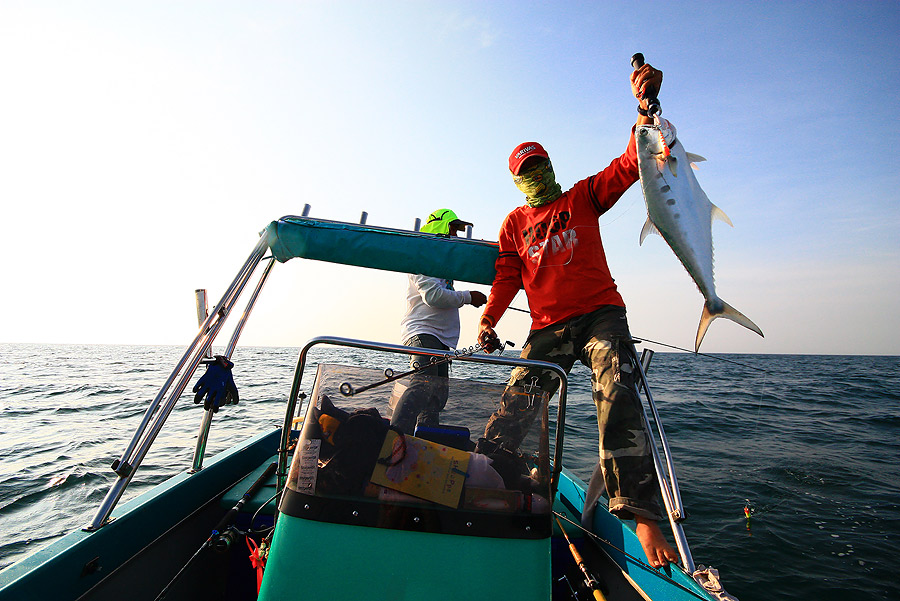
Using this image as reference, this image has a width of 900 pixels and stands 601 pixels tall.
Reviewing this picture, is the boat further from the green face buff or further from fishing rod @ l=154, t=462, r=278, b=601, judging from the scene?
the green face buff

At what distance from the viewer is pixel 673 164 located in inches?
101

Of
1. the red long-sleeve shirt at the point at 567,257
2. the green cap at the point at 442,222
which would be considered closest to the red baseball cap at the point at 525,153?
the red long-sleeve shirt at the point at 567,257

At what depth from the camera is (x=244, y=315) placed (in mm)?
3242

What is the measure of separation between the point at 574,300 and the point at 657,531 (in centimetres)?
130

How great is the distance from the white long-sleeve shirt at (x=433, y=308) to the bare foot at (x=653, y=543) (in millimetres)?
2371

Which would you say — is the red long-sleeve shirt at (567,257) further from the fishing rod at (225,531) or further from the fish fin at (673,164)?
the fishing rod at (225,531)

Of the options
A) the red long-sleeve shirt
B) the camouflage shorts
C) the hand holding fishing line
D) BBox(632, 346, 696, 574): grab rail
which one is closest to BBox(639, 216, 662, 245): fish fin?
the red long-sleeve shirt

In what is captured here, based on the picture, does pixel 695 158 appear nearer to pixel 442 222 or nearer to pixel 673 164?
pixel 673 164

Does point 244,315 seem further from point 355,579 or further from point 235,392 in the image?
point 355,579

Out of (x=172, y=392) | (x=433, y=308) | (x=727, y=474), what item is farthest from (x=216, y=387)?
(x=727, y=474)

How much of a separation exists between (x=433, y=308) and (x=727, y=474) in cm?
540

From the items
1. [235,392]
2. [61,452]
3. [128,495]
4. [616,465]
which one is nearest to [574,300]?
[616,465]

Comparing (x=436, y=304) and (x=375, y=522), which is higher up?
(x=436, y=304)

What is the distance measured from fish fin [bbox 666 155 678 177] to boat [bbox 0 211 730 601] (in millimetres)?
1489
